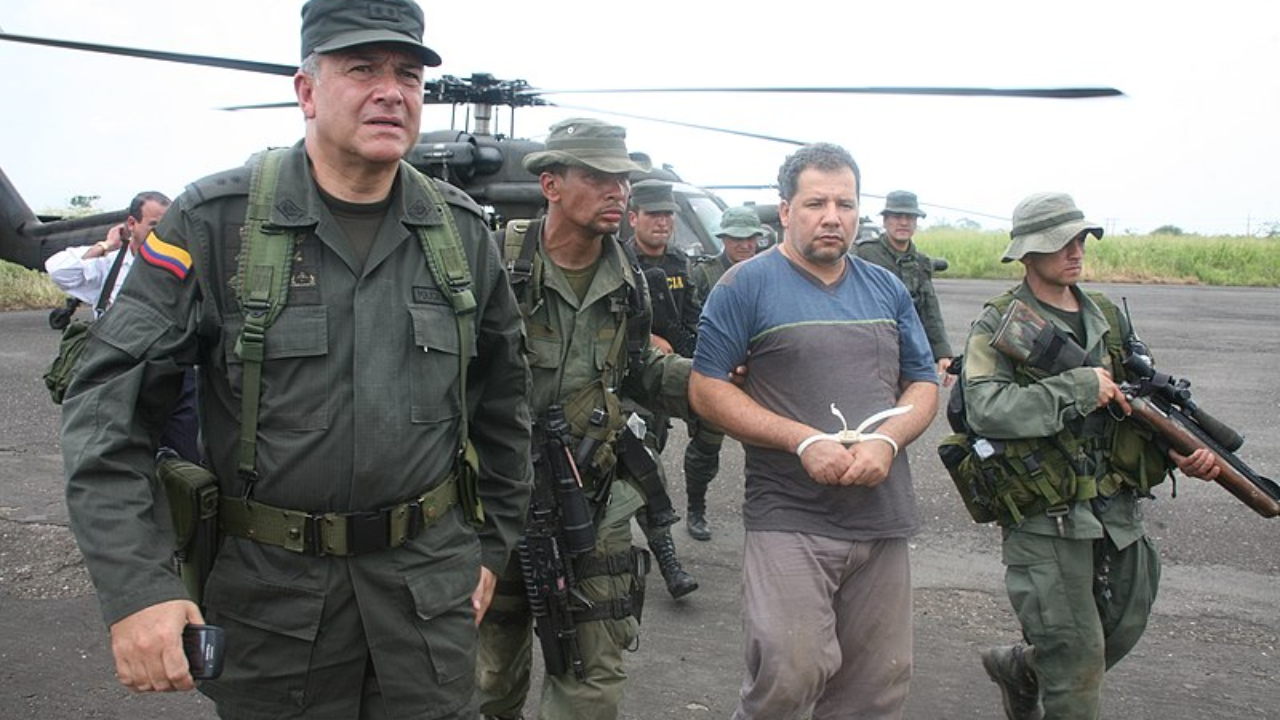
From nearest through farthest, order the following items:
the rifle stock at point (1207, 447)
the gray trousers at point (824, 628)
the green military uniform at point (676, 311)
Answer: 1. the gray trousers at point (824, 628)
2. the rifle stock at point (1207, 447)
3. the green military uniform at point (676, 311)

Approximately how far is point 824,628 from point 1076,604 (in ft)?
Result: 3.23

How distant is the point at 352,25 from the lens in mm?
2295

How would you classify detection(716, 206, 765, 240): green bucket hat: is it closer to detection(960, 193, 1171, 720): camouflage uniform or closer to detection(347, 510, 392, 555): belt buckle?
detection(960, 193, 1171, 720): camouflage uniform

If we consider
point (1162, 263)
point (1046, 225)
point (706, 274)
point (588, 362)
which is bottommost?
point (588, 362)

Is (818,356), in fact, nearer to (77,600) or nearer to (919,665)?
(919,665)

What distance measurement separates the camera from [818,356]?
3332mm

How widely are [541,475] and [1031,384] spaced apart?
1.69 metres

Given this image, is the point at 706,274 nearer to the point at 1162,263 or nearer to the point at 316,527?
the point at 316,527

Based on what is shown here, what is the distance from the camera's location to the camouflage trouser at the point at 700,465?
20.2 ft

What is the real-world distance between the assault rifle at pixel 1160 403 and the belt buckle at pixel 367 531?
89.9 inches

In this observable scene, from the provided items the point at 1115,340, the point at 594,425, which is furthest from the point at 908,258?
the point at 594,425

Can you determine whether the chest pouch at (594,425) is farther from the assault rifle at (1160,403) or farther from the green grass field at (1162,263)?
the green grass field at (1162,263)

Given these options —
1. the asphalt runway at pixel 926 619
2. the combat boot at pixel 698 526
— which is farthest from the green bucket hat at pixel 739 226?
the combat boot at pixel 698 526

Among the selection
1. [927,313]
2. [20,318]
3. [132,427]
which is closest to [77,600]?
[132,427]
